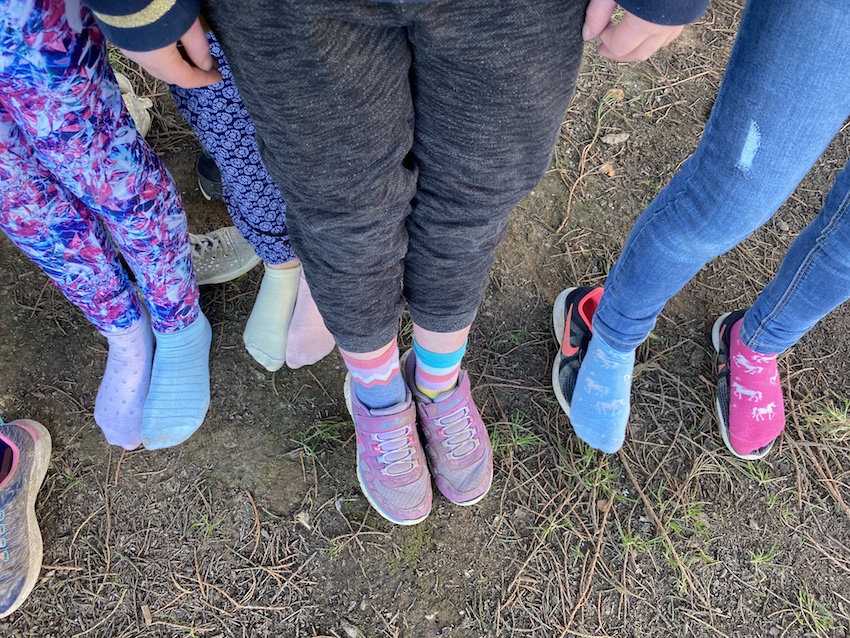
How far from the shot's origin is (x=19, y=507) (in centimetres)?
147

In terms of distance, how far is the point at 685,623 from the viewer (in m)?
1.48

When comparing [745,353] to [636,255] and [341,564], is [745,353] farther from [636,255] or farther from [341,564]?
[341,564]

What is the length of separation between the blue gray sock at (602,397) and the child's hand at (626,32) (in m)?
0.84

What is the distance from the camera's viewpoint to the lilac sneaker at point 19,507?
141cm

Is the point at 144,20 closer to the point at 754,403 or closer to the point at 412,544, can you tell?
the point at 412,544

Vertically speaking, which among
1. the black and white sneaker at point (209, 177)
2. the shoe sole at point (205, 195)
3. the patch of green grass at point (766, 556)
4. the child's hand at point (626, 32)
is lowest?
the patch of green grass at point (766, 556)

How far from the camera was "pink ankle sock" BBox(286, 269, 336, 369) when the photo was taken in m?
1.66

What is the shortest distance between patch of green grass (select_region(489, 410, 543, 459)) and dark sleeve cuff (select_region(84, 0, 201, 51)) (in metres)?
1.22

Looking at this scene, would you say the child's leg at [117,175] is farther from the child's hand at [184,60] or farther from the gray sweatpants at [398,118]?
the gray sweatpants at [398,118]

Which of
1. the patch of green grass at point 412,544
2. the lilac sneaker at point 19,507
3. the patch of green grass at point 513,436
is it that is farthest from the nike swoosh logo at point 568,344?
the lilac sneaker at point 19,507

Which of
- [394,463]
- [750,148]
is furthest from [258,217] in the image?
[750,148]

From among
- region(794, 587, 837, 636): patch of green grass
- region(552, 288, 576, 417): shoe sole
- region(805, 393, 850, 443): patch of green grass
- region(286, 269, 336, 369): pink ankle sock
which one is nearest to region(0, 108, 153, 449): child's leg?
region(286, 269, 336, 369): pink ankle sock

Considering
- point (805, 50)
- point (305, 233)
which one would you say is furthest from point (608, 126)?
point (305, 233)

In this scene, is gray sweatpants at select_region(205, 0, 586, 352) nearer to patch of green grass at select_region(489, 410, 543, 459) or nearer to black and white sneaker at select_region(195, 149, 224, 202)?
patch of green grass at select_region(489, 410, 543, 459)
